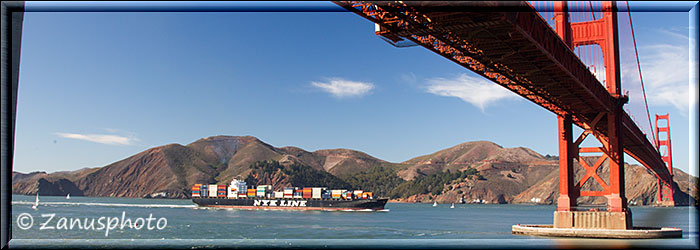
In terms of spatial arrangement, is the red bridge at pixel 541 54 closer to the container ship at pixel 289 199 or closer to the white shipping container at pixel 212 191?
the container ship at pixel 289 199

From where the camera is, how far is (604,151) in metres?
34.5

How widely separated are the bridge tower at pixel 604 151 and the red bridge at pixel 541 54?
6cm

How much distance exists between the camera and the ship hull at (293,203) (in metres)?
81.8

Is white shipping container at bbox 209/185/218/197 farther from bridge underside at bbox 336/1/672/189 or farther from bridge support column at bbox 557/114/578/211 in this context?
bridge underside at bbox 336/1/672/189

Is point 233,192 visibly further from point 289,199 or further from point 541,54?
point 541,54

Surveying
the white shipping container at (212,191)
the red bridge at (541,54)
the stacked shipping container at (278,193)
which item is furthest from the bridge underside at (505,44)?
the white shipping container at (212,191)

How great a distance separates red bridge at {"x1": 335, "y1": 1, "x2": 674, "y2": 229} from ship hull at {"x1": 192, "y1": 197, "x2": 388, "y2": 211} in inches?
1654

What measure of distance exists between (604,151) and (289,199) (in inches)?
2330

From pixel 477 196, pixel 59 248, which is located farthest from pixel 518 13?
pixel 477 196

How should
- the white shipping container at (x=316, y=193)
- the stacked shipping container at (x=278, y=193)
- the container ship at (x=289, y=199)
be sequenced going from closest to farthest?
the container ship at (x=289, y=199)
the white shipping container at (x=316, y=193)
the stacked shipping container at (x=278, y=193)

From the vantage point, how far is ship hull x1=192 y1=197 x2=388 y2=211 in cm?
8175

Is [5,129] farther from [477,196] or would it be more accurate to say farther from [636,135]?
Result: [477,196]

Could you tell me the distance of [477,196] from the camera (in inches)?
7269

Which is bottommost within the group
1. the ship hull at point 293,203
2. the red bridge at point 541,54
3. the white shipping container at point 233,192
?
the ship hull at point 293,203
